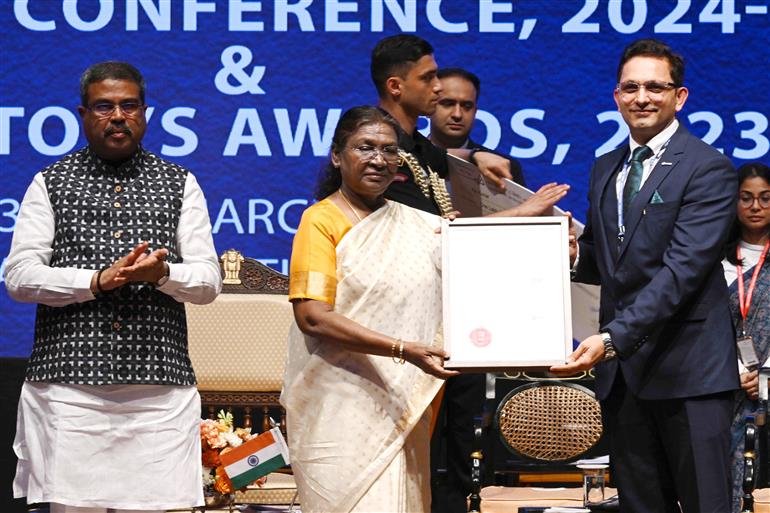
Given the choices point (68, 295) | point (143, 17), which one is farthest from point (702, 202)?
point (143, 17)

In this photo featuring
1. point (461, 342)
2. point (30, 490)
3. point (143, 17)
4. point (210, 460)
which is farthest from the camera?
point (143, 17)

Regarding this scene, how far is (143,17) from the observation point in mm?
6090

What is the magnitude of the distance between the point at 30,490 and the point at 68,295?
55 centimetres

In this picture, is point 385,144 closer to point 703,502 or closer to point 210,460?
point 703,502

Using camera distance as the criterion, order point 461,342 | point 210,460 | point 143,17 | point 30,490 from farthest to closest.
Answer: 1. point 143,17
2. point 210,460
3. point 30,490
4. point 461,342

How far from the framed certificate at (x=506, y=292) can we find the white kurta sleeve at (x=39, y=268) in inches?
37.8

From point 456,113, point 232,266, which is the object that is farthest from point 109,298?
point 456,113

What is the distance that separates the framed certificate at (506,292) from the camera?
10.6 ft

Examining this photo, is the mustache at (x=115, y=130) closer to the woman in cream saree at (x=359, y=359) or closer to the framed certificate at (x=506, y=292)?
the woman in cream saree at (x=359, y=359)

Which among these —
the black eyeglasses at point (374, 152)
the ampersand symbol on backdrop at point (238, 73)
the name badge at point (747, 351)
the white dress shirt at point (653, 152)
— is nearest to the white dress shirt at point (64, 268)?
the black eyeglasses at point (374, 152)

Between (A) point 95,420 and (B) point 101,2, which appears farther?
(B) point 101,2

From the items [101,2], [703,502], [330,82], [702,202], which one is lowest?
[703,502]

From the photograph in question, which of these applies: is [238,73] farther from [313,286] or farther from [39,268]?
[313,286]

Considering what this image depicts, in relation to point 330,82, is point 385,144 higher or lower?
lower
